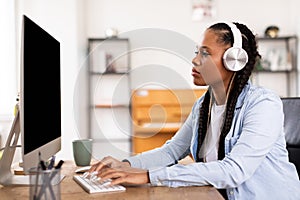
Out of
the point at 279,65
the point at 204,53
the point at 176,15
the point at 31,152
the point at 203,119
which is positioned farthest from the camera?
the point at 176,15

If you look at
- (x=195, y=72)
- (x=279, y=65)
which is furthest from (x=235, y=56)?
(x=279, y=65)

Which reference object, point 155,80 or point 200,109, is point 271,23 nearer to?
point 200,109

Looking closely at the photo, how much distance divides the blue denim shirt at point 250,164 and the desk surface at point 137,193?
0.04 m

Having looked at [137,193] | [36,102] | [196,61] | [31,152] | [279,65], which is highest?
[279,65]

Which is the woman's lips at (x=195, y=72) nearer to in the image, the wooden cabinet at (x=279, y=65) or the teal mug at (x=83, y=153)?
the teal mug at (x=83, y=153)

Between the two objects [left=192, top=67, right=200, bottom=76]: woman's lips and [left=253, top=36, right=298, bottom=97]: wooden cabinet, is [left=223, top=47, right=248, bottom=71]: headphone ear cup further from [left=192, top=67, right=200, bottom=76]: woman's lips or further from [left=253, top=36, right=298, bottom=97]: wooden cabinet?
[left=253, top=36, right=298, bottom=97]: wooden cabinet

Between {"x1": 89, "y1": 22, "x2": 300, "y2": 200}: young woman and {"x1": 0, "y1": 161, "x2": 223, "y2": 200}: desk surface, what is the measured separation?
0.03 metres

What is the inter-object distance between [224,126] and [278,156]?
19cm

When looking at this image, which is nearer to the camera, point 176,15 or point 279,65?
point 279,65

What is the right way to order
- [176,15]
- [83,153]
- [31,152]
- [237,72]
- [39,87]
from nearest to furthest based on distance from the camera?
1. [31,152]
2. [39,87]
3. [237,72]
4. [83,153]
5. [176,15]

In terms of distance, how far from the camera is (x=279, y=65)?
4.87m

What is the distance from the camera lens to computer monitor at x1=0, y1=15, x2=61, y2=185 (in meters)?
1.11

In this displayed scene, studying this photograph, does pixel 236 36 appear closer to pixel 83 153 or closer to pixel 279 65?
pixel 83 153

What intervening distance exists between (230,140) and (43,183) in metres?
0.68
